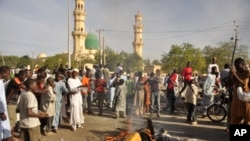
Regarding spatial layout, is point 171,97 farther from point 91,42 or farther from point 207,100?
point 91,42

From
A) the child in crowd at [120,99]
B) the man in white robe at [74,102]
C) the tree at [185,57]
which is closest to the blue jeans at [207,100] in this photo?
the child in crowd at [120,99]

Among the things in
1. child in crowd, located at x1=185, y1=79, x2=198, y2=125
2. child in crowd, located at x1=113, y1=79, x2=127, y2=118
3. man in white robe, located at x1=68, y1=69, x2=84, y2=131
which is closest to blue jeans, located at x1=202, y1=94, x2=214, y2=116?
child in crowd, located at x1=185, y1=79, x2=198, y2=125

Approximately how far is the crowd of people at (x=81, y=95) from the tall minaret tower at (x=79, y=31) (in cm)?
4479

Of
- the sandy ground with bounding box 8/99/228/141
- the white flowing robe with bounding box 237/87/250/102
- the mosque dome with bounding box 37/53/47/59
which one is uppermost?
the mosque dome with bounding box 37/53/47/59

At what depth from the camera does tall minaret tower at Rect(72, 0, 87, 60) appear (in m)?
57.3

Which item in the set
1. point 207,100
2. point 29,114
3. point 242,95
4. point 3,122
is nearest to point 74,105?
point 29,114

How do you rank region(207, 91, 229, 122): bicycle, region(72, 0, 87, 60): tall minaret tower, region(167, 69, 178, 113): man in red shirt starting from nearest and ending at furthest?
region(207, 91, 229, 122): bicycle → region(167, 69, 178, 113): man in red shirt → region(72, 0, 87, 60): tall minaret tower

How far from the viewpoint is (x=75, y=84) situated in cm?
948

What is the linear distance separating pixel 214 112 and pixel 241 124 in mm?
5382

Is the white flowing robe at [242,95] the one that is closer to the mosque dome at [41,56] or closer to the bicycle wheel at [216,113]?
the bicycle wheel at [216,113]

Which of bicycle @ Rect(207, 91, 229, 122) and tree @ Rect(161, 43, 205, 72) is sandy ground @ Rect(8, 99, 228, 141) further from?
tree @ Rect(161, 43, 205, 72)

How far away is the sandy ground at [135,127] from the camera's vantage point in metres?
8.54

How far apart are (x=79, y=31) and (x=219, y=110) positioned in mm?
52084

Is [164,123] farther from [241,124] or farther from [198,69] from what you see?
[198,69]
